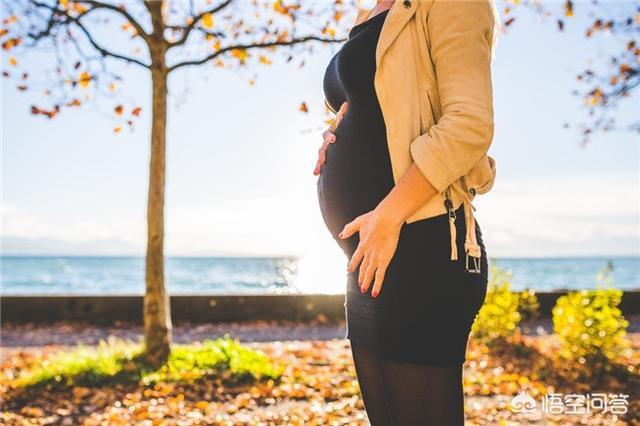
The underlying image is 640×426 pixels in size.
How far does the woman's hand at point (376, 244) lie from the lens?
1.24 metres

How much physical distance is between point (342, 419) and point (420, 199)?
143 inches

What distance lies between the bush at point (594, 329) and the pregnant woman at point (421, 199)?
5.29m

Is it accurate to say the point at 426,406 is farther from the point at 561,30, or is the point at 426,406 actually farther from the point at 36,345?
the point at 36,345

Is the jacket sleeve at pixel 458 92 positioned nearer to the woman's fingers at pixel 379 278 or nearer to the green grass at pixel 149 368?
the woman's fingers at pixel 379 278

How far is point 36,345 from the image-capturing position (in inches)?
323

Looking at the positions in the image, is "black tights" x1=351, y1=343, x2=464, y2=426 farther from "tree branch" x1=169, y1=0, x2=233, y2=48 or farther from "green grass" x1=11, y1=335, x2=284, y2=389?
"tree branch" x1=169, y1=0, x2=233, y2=48

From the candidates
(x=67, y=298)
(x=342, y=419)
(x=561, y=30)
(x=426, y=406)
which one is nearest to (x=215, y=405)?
(x=342, y=419)

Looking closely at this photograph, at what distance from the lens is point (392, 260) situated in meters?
1.28

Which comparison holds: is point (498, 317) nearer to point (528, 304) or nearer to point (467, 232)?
point (528, 304)

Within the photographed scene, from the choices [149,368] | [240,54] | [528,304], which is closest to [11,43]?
[240,54]

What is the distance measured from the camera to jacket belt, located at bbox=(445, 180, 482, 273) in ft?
4.19

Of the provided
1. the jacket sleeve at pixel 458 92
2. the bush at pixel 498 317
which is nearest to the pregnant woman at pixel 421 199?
the jacket sleeve at pixel 458 92

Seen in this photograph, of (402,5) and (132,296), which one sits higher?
(402,5)

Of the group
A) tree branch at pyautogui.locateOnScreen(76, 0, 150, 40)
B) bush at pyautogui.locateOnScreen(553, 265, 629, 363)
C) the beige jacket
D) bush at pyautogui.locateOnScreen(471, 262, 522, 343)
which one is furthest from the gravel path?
the beige jacket
